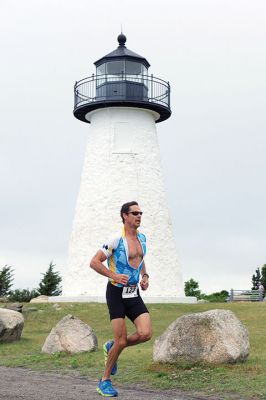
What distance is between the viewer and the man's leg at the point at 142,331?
900 cm

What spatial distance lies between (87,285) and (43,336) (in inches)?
378

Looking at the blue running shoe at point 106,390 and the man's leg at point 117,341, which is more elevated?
the man's leg at point 117,341

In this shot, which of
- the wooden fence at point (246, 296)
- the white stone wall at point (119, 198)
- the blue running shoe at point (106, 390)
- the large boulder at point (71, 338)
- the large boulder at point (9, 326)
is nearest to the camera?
the blue running shoe at point (106, 390)

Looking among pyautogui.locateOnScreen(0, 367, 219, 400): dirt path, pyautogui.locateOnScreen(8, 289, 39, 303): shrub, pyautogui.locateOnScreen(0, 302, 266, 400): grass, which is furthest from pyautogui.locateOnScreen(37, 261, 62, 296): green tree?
pyautogui.locateOnScreen(0, 367, 219, 400): dirt path

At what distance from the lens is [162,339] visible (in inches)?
500

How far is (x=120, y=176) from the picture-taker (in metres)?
33.6

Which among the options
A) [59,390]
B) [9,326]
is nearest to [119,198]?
[9,326]

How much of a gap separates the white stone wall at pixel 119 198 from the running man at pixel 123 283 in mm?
23045

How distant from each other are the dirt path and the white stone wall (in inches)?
799

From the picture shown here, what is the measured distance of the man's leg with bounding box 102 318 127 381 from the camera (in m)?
9.06

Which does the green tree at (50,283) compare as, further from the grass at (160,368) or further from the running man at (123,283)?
the running man at (123,283)

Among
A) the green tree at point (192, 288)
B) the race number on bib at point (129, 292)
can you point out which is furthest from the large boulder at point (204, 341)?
the green tree at point (192, 288)

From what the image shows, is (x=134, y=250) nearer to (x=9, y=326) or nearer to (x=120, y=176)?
(x=9, y=326)

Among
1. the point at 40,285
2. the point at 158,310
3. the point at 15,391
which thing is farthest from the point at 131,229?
the point at 40,285
